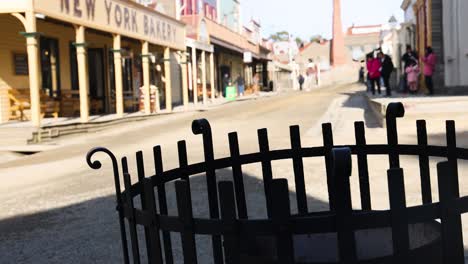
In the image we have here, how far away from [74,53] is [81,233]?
17828 mm

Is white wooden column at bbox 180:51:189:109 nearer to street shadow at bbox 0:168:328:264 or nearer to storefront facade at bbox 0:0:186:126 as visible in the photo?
storefront facade at bbox 0:0:186:126

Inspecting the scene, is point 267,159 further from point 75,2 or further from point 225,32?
point 225,32

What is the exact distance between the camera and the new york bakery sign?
639 inches

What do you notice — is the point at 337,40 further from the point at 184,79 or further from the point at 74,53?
the point at 74,53

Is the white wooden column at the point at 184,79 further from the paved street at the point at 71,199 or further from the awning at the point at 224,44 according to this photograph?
the paved street at the point at 71,199

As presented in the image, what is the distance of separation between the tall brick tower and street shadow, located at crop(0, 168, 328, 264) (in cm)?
9193

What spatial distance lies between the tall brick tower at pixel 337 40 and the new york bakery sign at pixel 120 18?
232ft

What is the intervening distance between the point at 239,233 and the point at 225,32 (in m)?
40.4

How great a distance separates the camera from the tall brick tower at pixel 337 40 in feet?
314

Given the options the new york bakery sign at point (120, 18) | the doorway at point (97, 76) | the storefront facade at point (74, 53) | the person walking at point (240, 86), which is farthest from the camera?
the person walking at point (240, 86)

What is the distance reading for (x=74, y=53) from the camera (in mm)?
22062

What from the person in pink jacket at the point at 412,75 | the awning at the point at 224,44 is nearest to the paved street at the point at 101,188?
the person in pink jacket at the point at 412,75

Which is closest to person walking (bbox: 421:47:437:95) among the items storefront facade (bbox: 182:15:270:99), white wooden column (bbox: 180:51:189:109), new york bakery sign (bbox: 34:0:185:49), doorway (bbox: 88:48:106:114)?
new york bakery sign (bbox: 34:0:185:49)

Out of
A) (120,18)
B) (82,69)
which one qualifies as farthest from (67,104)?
(82,69)
